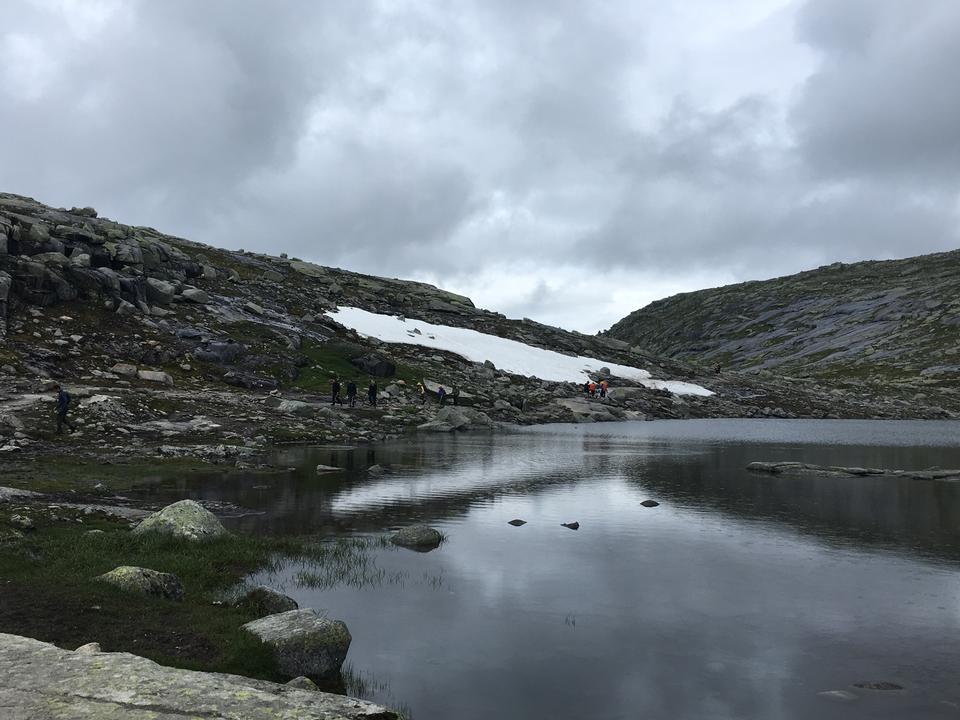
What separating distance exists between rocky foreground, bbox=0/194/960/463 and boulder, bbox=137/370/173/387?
4.3 inches

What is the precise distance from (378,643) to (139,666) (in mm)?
5666

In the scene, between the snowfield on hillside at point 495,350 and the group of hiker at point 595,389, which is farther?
the snowfield on hillside at point 495,350

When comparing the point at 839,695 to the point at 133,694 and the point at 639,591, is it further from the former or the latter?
the point at 133,694

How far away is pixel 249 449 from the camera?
1540 inches

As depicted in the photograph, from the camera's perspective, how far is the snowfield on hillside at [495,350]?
9000cm

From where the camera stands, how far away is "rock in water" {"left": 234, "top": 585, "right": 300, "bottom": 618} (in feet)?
46.8

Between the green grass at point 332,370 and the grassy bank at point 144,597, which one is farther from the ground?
the green grass at point 332,370

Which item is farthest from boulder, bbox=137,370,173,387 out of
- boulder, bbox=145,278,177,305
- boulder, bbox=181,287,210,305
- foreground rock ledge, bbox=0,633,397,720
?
foreground rock ledge, bbox=0,633,397,720

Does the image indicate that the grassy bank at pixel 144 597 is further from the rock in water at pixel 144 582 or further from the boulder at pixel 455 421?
the boulder at pixel 455 421

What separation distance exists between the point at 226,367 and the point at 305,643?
53.1 metres

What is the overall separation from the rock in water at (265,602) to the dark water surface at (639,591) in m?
1.26

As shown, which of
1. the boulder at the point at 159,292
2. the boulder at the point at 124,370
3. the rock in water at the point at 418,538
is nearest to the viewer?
the rock in water at the point at 418,538

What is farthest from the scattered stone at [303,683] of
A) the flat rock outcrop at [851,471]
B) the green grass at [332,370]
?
the green grass at [332,370]

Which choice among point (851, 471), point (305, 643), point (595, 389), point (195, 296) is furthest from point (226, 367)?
point (305, 643)
